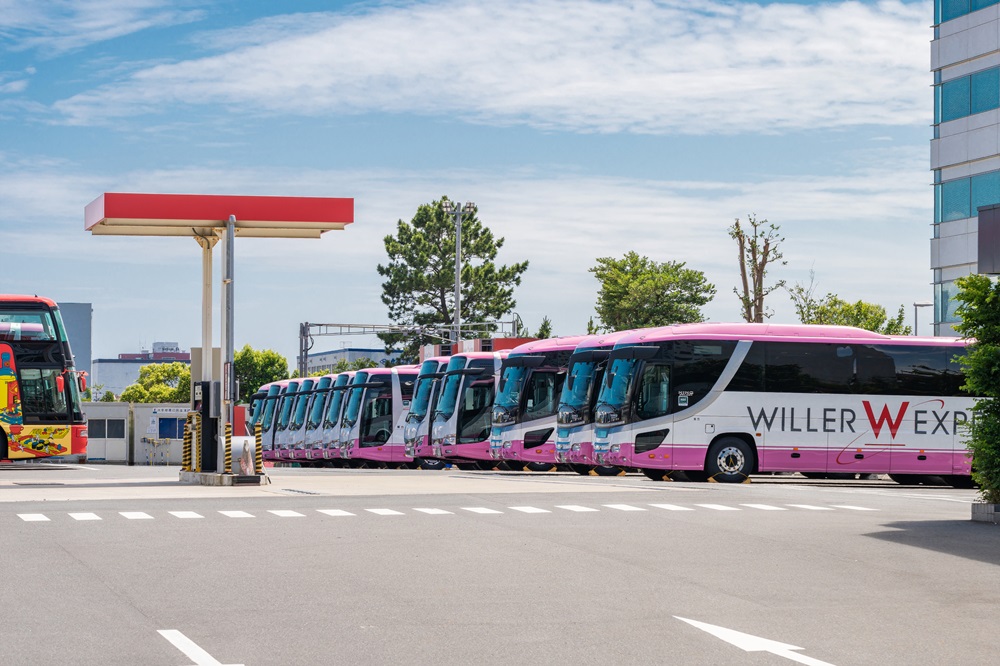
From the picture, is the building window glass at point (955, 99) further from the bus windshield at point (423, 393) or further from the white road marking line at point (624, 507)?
the white road marking line at point (624, 507)

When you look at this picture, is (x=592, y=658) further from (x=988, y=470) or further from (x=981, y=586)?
(x=988, y=470)

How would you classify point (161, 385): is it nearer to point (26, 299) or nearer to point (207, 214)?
point (26, 299)

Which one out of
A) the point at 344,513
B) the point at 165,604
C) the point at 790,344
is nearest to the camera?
the point at 165,604

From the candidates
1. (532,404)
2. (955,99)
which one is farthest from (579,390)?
(955,99)

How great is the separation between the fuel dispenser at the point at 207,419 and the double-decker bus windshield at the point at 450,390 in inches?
526

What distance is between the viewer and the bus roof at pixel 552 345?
121ft

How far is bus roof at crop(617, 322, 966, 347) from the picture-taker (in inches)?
1190

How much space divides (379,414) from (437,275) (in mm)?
42749

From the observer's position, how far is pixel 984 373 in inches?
679

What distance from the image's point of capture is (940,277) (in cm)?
4962

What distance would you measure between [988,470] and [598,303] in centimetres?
6057

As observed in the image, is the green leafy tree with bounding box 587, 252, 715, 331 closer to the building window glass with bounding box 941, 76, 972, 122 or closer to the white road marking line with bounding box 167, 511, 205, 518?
the building window glass with bounding box 941, 76, 972, 122

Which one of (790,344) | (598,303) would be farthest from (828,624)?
(598,303)

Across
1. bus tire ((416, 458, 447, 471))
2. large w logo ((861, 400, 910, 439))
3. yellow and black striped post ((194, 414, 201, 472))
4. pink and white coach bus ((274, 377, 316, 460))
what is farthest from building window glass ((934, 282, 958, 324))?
yellow and black striped post ((194, 414, 201, 472))
